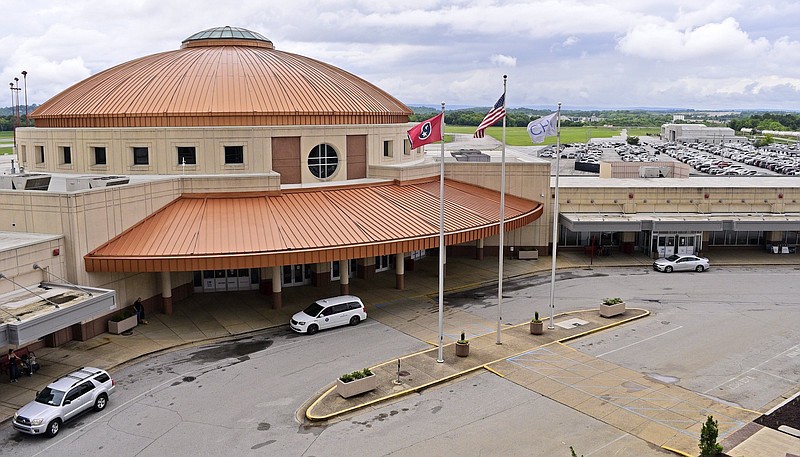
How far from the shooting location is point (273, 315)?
36.0 meters

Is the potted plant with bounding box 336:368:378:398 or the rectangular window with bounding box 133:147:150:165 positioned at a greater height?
the rectangular window with bounding box 133:147:150:165

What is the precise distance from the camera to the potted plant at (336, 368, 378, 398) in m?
25.1

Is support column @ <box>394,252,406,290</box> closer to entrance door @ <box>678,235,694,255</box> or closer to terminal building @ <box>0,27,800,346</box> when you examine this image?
terminal building @ <box>0,27,800,346</box>

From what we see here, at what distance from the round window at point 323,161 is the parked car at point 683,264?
2419 centimetres

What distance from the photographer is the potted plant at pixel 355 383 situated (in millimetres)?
25125

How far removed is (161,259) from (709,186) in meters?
43.2

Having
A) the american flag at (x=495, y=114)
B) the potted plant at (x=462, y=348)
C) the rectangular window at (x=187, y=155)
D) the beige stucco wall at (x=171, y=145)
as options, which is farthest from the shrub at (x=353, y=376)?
the rectangular window at (x=187, y=155)

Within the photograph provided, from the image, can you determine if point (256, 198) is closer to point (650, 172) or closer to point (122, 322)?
point (122, 322)

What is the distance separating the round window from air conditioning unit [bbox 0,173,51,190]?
1553 centimetres

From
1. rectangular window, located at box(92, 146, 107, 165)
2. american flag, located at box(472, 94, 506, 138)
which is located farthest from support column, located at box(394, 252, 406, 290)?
rectangular window, located at box(92, 146, 107, 165)

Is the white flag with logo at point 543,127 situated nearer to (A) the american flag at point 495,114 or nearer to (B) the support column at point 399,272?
(A) the american flag at point 495,114

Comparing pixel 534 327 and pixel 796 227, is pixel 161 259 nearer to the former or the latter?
pixel 534 327

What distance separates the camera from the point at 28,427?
869 inches

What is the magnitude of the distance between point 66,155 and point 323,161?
16.8 meters
